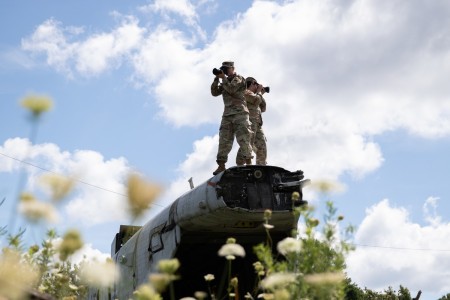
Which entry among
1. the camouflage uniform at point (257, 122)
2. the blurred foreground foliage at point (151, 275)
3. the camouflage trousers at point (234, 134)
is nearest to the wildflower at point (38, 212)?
the blurred foreground foliage at point (151, 275)

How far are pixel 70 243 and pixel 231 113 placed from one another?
851 cm

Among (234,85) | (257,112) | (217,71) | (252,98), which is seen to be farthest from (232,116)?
(257,112)

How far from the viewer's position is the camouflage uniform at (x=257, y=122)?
1135cm

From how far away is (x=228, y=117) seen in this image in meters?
10.5

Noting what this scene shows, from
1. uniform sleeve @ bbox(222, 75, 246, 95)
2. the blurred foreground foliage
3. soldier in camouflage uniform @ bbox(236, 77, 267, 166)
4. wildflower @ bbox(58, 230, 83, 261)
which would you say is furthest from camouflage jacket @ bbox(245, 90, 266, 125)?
wildflower @ bbox(58, 230, 83, 261)

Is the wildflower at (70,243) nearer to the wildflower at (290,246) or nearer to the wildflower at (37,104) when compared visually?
the wildflower at (37,104)

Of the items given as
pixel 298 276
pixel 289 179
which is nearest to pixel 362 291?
pixel 289 179

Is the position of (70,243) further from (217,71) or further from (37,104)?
(217,71)

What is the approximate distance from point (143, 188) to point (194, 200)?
6.56 m

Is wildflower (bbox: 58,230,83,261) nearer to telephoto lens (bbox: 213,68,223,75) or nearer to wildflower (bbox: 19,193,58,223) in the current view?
wildflower (bbox: 19,193,58,223)

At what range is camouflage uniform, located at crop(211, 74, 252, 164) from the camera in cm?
1027

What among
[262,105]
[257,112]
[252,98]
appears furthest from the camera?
[262,105]

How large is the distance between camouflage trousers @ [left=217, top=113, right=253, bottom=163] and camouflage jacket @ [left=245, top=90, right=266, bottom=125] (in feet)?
3.13

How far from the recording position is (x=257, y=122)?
11453mm
